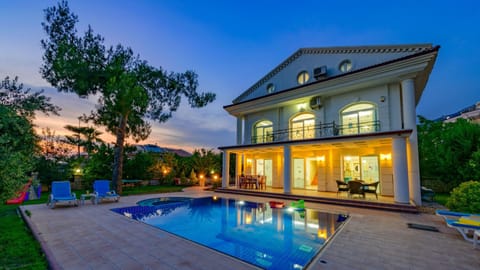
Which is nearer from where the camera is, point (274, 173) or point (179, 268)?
point (179, 268)

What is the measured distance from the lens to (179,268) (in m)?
3.59

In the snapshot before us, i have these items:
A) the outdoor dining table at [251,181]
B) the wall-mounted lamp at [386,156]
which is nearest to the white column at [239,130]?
the outdoor dining table at [251,181]

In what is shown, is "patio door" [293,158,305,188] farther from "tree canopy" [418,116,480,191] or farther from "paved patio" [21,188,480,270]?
"tree canopy" [418,116,480,191]

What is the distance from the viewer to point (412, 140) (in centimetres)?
1034

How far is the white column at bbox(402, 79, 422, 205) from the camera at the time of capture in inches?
389

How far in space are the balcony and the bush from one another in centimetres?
508

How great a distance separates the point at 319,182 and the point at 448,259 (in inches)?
394

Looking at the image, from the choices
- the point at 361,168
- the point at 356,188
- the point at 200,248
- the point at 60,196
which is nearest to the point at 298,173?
the point at 361,168

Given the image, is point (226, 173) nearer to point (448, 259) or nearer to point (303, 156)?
point (303, 156)

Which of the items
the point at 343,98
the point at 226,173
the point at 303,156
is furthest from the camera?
the point at 226,173

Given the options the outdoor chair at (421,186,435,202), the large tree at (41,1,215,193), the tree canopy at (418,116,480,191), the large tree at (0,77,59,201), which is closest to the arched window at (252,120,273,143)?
the large tree at (41,1,215,193)

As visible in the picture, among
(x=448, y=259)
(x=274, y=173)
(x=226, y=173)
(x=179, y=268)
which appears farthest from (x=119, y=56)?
(x=448, y=259)

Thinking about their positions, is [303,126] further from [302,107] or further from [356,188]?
[356,188]

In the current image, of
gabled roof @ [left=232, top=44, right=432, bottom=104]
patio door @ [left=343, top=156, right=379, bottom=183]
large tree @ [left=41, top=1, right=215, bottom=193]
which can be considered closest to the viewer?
gabled roof @ [left=232, top=44, right=432, bottom=104]
